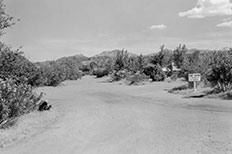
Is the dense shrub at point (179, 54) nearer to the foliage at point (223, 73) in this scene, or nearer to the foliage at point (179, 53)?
the foliage at point (179, 53)

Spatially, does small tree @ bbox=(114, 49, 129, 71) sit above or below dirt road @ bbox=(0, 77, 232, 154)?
above

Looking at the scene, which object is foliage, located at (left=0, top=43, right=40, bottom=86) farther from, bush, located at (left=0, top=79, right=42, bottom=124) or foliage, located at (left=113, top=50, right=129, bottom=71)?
foliage, located at (left=113, top=50, right=129, bottom=71)

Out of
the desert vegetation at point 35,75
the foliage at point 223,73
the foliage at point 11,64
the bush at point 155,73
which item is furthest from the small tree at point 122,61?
the foliage at point 11,64

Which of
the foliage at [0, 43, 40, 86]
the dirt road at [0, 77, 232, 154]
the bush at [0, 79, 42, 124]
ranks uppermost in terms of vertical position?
the foliage at [0, 43, 40, 86]

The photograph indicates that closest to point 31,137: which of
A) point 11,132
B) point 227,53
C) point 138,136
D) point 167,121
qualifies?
point 11,132

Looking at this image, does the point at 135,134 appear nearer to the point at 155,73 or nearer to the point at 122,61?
the point at 155,73

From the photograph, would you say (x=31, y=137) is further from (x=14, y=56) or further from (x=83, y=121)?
(x=14, y=56)

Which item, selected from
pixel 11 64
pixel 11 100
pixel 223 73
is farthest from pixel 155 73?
pixel 11 100

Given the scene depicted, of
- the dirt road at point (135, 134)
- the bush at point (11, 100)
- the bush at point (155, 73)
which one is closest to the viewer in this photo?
the dirt road at point (135, 134)

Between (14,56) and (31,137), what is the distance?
4.73 meters

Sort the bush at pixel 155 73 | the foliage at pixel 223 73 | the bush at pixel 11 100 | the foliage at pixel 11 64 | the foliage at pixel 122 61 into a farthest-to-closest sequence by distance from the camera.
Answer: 1. the foliage at pixel 122 61
2. the bush at pixel 155 73
3. the foliage at pixel 223 73
4. the foliage at pixel 11 64
5. the bush at pixel 11 100

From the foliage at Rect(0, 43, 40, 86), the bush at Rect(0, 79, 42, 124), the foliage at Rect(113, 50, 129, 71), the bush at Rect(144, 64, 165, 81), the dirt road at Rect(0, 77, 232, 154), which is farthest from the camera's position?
the foliage at Rect(113, 50, 129, 71)

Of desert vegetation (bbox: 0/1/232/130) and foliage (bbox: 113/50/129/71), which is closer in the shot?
desert vegetation (bbox: 0/1/232/130)

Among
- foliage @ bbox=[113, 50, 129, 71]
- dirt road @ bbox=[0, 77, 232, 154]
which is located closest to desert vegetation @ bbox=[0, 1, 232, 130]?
dirt road @ bbox=[0, 77, 232, 154]
